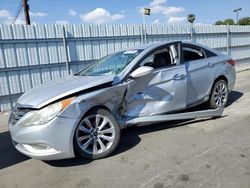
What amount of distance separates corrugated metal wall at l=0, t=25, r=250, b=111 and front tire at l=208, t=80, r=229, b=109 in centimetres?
461

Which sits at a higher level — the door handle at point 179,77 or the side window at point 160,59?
the side window at point 160,59

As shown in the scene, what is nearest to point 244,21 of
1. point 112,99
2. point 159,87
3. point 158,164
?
point 159,87

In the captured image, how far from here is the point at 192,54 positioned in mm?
4820

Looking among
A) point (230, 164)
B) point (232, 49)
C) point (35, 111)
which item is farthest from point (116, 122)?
point (232, 49)

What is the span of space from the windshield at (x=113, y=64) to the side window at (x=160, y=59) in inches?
9.8

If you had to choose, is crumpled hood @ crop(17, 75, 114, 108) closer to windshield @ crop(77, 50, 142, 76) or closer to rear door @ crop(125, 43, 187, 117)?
windshield @ crop(77, 50, 142, 76)

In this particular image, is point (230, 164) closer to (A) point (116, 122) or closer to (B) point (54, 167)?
(A) point (116, 122)

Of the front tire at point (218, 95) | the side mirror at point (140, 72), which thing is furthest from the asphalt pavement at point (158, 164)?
the side mirror at point (140, 72)

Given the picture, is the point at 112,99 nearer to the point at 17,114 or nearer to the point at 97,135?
the point at 97,135

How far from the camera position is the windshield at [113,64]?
4.00m

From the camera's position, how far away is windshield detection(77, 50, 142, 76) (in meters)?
4.00

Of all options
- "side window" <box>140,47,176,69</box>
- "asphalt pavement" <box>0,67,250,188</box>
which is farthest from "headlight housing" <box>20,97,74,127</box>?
"side window" <box>140,47,176,69</box>

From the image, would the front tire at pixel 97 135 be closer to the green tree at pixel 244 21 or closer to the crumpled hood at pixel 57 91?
the crumpled hood at pixel 57 91

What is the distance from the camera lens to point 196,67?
4645mm
